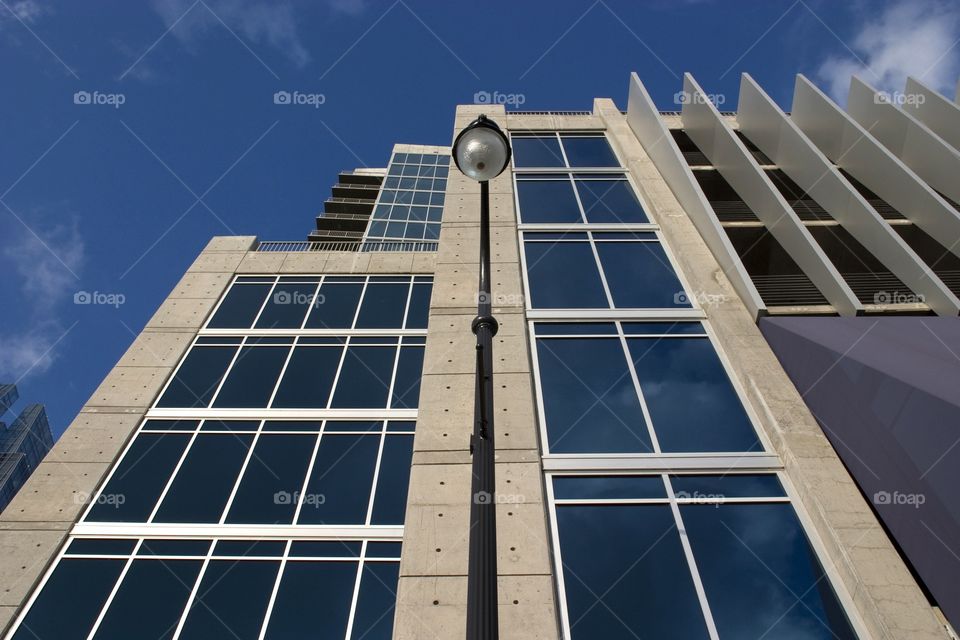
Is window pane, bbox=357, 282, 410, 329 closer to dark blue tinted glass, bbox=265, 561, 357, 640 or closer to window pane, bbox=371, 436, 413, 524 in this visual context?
window pane, bbox=371, 436, 413, 524

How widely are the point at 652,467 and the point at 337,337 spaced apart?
33.3 feet

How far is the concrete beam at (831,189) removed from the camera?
13.4 meters

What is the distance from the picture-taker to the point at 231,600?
36.6 ft

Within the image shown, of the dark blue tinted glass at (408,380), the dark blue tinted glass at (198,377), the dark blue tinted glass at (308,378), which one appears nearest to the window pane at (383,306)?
the dark blue tinted glass at (408,380)

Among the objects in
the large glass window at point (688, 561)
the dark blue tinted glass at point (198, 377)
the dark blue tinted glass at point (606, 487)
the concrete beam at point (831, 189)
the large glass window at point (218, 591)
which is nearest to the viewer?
the large glass window at point (688, 561)

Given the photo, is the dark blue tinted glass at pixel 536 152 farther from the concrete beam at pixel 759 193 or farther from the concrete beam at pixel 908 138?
the concrete beam at pixel 908 138

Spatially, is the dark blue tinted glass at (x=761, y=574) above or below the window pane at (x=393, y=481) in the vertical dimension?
below

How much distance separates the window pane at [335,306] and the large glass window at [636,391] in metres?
7.36

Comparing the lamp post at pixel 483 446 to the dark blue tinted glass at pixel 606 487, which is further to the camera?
the dark blue tinted glass at pixel 606 487

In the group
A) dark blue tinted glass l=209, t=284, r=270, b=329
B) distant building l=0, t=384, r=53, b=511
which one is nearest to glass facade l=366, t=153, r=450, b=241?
dark blue tinted glass l=209, t=284, r=270, b=329

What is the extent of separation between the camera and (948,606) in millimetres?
8164

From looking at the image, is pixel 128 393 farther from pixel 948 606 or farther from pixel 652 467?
pixel 948 606

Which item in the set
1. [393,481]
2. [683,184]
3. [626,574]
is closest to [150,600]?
[393,481]

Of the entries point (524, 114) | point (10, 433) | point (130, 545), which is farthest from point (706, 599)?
point (10, 433)
